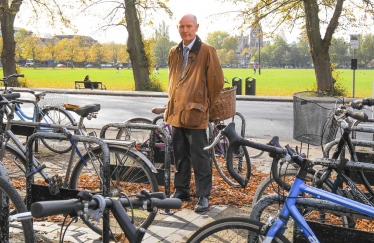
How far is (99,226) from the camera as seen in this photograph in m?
4.57

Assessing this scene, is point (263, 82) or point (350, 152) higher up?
point (350, 152)

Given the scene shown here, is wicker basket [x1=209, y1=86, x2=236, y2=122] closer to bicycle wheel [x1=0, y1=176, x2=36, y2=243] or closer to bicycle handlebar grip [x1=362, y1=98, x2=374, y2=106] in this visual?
bicycle handlebar grip [x1=362, y1=98, x2=374, y2=106]

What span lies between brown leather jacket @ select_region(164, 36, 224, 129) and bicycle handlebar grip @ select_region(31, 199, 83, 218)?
11.3 feet

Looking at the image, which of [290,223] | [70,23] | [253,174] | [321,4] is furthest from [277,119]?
[70,23]

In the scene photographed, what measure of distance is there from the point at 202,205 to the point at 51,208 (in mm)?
3702

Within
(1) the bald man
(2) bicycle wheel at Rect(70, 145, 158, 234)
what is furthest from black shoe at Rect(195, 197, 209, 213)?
(2) bicycle wheel at Rect(70, 145, 158, 234)

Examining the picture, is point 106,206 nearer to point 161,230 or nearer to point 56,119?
point 161,230

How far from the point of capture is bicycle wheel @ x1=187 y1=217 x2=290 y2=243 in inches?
102

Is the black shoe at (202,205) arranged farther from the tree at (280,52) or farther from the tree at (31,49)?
the tree at (280,52)

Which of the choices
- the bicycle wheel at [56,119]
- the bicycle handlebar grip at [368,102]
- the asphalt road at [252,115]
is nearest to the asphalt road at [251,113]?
the asphalt road at [252,115]

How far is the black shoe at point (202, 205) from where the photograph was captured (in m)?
5.40

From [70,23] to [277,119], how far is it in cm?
1747

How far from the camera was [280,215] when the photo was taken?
8.57 feet

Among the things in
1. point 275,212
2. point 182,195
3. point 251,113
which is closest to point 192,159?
point 182,195
